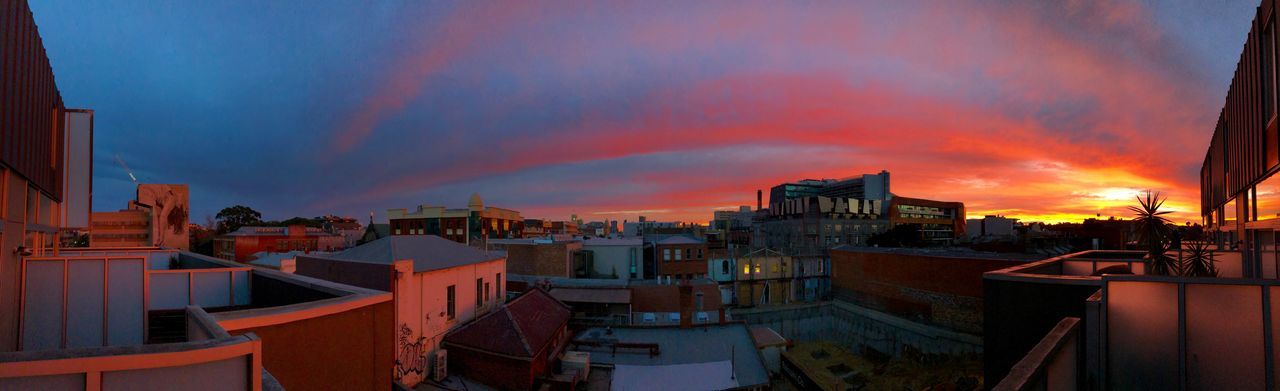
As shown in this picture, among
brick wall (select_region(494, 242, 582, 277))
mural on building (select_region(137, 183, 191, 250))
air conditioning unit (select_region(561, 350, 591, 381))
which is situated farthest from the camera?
brick wall (select_region(494, 242, 582, 277))

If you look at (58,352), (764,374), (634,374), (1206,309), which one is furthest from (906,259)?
(58,352)

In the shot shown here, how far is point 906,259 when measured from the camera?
33938 millimetres

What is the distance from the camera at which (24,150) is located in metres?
5.61

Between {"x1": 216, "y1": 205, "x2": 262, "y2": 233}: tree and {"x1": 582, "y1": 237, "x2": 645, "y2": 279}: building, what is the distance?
50944mm

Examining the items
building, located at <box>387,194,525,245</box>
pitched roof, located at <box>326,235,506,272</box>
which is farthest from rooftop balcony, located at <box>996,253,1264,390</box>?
building, located at <box>387,194,525,245</box>

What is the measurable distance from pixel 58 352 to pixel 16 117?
489 centimetres

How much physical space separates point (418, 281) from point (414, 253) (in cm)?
179

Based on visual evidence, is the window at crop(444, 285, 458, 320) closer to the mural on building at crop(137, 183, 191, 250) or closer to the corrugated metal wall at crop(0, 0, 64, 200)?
the corrugated metal wall at crop(0, 0, 64, 200)

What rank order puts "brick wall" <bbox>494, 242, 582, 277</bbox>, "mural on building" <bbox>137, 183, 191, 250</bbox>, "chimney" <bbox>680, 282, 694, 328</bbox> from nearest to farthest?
"mural on building" <bbox>137, 183, 191, 250</bbox> → "chimney" <bbox>680, 282, 694, 328</bbox> → "brick wall" <bbox>494, 242, 582, 277</bbox>

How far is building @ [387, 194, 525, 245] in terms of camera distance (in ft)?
175

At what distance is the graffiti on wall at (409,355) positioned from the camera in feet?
45.0

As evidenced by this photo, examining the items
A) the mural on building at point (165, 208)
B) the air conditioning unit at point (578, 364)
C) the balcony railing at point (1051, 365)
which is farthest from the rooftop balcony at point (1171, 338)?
the mural on building at point (165, 208)

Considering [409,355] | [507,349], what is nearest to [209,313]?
[507,349]

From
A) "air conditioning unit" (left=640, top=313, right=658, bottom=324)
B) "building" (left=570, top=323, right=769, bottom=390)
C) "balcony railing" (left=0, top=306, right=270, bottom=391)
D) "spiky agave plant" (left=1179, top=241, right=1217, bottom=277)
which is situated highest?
"balcony railing" (left=0, top=306, right=270, bottom=391)
